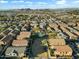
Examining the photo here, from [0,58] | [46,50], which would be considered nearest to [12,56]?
[0,58]

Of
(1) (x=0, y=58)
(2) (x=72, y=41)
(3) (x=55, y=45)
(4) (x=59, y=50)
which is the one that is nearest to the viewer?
(1) (x=0, y=58)

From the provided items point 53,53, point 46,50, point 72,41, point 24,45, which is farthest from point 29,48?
point 72,41

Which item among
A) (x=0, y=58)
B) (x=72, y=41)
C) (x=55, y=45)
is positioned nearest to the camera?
(x=0, y=58)

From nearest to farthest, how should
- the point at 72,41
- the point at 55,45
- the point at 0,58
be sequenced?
the point at 0,58
the point at 55,45
the point at 72,41

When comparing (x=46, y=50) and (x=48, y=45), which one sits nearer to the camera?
(x=46, y=50)

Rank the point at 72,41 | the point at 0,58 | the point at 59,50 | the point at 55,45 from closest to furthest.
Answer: the point at 0,58 < the point at 59,50 < the point at 55,45 < the point at 72,41

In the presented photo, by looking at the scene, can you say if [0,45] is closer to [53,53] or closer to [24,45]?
[24,45]

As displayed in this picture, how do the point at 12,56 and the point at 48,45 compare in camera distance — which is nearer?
the point at 12,56

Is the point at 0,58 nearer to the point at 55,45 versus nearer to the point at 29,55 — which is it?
the point at 29,55
